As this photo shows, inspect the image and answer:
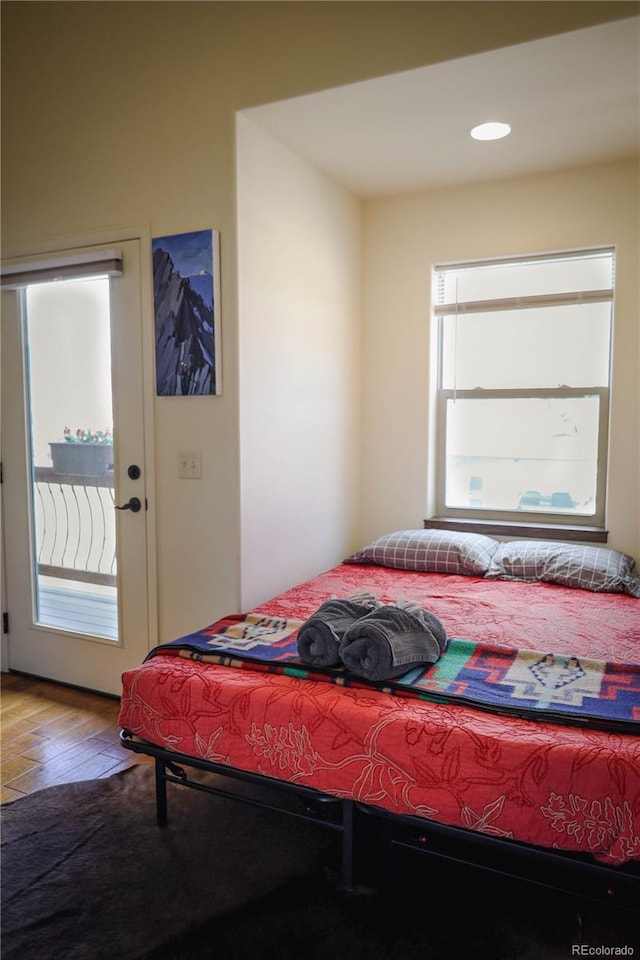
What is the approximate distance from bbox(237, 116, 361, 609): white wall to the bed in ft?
1.92

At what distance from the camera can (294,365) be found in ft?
10.2

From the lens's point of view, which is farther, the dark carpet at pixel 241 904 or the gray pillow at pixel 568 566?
the gray pillow at pixel 568 566

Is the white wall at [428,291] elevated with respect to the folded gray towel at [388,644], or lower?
elevated

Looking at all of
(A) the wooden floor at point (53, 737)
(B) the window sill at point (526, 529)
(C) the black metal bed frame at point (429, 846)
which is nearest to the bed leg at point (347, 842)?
(C) the black metal bed frame at point (429, 846)

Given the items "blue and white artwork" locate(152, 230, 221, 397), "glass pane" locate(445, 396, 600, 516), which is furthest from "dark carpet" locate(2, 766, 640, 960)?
"glass pane" locate(445, 396, 600, 516)

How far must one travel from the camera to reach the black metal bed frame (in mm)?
1494

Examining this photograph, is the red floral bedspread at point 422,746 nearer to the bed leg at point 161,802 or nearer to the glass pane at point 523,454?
the bed leg at point 161,802

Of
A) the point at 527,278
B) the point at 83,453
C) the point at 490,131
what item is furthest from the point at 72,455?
the point at 527,278

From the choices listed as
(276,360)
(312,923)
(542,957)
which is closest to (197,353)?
(276,360)

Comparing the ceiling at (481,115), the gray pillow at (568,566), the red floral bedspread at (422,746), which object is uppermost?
the ceiling at (481,115)

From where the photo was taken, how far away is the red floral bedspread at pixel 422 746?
1484 millimetres

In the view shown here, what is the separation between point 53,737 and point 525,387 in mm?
2783

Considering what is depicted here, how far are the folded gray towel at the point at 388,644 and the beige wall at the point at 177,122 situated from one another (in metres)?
0.92

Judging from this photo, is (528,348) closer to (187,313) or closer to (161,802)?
(187,313)
